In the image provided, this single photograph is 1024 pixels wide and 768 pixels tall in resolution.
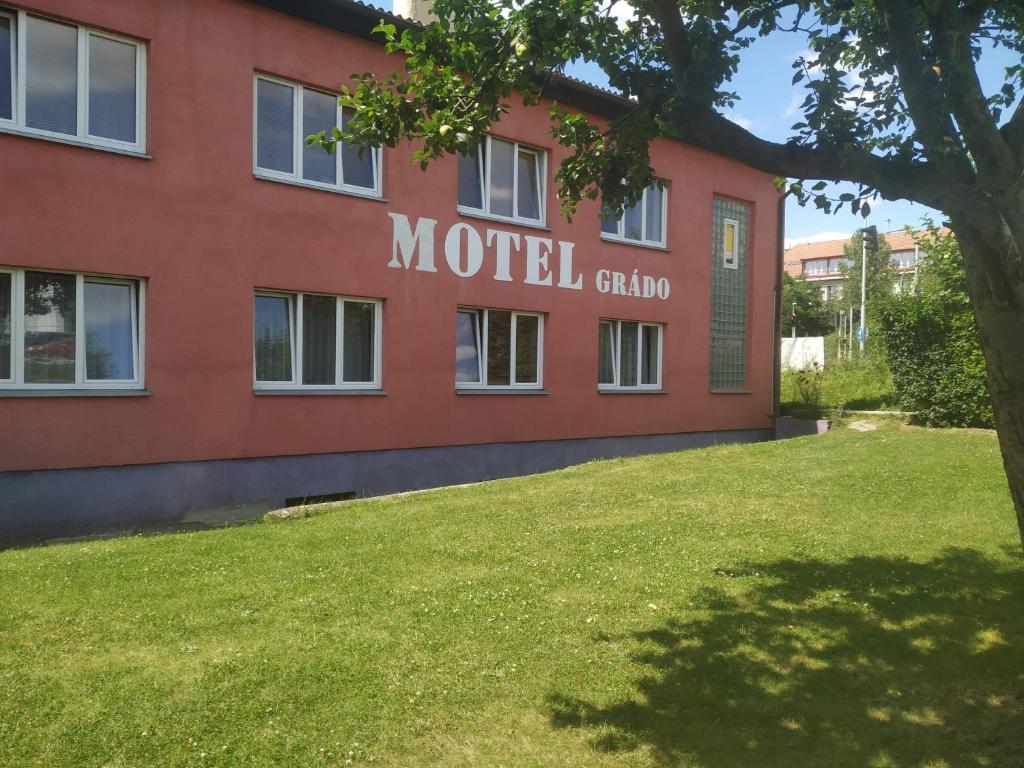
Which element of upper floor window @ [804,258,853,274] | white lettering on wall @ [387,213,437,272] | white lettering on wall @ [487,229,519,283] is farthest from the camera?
upper floor window @ [804,258,853,274]

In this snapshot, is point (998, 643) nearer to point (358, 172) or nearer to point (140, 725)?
point (140, 725)

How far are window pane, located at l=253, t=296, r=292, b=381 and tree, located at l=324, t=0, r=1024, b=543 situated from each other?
5844 mm

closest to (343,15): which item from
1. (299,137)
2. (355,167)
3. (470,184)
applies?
(299,137)

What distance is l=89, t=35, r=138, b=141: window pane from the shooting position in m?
9.84

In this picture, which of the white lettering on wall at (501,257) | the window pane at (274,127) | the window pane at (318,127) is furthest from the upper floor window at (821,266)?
the window pane at (274,127)

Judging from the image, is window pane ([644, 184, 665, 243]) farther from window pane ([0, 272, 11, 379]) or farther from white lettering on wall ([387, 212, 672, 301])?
window pane ([0, 272, 11, 379])

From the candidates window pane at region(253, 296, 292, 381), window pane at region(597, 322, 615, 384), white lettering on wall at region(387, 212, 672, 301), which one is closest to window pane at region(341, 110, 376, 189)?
white lettering on wall at region(387, 212, 672, 301)

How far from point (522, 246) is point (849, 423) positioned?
26.7 feet

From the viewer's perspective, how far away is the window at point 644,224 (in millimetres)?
15752

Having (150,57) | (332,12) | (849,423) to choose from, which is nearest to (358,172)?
(332,12)

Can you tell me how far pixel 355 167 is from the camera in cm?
1206

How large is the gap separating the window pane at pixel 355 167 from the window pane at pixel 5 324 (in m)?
4.56

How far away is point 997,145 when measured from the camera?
391cm

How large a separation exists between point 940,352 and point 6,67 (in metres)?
15.1
